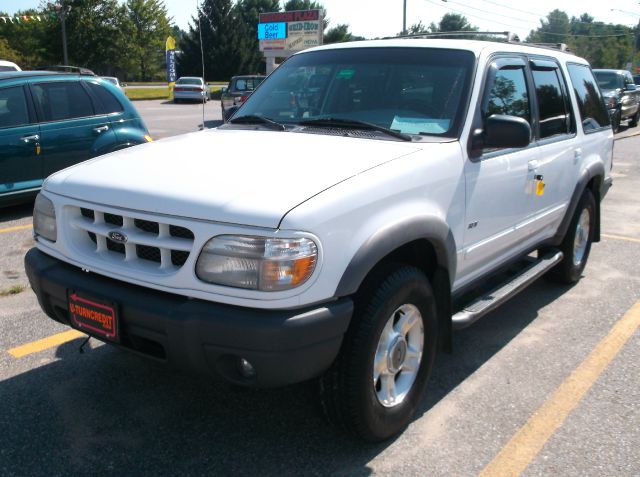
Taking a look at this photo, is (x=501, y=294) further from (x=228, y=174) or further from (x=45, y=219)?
(x=45, y=219)

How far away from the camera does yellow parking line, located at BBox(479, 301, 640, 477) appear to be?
2.84m

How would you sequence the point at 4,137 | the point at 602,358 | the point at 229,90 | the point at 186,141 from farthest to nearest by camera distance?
the point at 229,90 < the point at 4,137 < the point at 602,358 < the point at 186,141

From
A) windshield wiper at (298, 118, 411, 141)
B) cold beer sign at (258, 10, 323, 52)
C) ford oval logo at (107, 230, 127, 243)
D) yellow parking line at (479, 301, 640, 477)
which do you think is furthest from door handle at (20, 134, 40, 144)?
cold beer sign at (258, 10, 323, 52)

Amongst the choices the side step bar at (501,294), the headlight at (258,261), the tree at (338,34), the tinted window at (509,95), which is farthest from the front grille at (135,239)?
the tree at (338,34)

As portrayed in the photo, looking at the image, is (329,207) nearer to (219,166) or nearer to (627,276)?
(219,166)

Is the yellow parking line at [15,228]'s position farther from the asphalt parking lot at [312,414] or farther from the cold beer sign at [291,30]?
the cold beer sign at [291,30]

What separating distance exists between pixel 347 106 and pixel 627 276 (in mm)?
3560

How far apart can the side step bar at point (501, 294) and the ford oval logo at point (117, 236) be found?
5.66 feet

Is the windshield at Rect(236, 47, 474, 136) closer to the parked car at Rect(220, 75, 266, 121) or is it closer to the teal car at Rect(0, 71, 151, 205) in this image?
the teal car at Rect(0, 71, 151, 205)

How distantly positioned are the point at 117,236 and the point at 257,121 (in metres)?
1.43

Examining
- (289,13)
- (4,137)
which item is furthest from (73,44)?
(4,137)

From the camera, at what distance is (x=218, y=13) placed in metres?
64.1

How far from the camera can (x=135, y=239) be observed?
2.56m

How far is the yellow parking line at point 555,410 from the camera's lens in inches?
112
